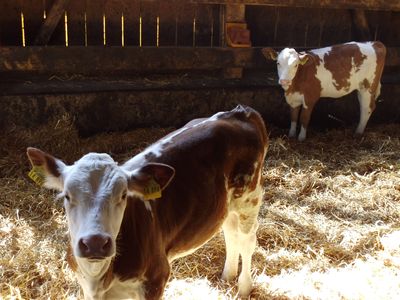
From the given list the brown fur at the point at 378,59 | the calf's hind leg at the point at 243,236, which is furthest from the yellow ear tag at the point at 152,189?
the brown fur at the point at 378,59

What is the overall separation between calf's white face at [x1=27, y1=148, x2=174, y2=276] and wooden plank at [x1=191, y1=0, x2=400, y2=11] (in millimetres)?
4415

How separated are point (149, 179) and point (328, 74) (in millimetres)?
4957

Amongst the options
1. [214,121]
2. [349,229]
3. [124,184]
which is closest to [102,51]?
[214,121]

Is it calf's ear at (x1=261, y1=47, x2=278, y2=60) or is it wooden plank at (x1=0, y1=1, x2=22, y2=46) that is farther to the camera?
calf's ear at (x1=261, y1=47, x2=278, y2=60)

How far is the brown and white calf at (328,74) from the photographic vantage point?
6254mm

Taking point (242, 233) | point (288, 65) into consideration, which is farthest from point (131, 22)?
point (242, 233)

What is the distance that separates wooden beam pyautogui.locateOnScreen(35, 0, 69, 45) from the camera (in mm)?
5340

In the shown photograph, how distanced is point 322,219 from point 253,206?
4.86 ft

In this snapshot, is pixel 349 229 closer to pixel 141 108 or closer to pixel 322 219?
pixel 322 219

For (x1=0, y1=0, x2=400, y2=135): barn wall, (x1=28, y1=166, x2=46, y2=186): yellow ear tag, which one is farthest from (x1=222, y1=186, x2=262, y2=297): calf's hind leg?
(x1=0, y1=0, x2=400, y2=135): barn wall

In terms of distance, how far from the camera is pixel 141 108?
612cm

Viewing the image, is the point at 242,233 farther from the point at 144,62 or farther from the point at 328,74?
the point at 328,74

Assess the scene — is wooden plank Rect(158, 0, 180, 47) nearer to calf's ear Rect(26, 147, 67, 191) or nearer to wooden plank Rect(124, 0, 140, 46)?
wooden plank Rect(124, 0, 140, 46)

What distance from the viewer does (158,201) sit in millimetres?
2365
